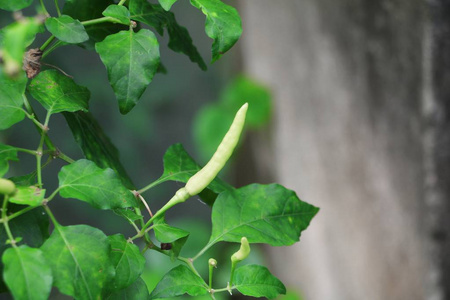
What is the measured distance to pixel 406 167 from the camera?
1829mm

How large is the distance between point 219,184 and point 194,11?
7.59ft

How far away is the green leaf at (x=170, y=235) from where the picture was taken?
1.78 feet

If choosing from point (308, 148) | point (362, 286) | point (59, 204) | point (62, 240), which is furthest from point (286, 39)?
point (62, 240)

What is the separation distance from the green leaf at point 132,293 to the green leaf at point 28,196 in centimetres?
11

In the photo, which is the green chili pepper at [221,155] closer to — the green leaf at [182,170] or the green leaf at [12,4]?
the green leaf at [182,170]

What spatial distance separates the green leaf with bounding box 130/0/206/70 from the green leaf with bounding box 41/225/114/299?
0.21 meters

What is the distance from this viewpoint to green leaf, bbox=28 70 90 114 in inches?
22.4

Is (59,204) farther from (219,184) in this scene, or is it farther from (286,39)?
(219,184)

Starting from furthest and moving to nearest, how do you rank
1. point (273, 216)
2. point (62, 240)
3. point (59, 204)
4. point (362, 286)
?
point (59, 204) < point (362, 286) < point (273, 216) < point (62, 240)

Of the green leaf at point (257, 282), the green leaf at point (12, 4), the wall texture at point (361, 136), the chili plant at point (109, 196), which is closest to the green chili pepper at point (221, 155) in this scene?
the chili plant at point (109, 196)

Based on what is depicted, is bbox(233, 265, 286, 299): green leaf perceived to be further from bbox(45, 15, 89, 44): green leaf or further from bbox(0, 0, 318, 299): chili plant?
bbox(45, 15, 89, 44): green leaf

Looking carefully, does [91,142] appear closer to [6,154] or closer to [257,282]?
[6,154]

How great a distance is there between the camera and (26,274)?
16.8 inches

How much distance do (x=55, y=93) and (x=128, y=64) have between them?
0.08 m
